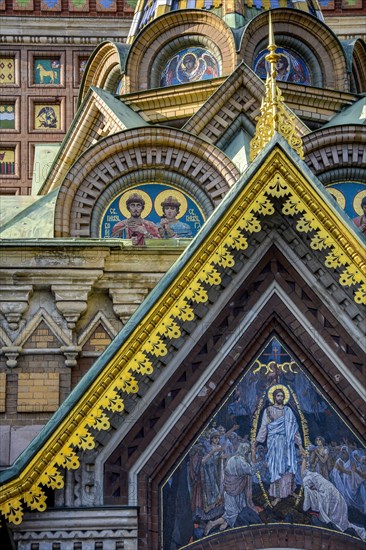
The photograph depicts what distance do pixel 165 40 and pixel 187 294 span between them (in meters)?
8.37

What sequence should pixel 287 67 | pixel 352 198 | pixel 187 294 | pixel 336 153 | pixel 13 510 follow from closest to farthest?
pixel 13 510, pixel 187 294, pixel 352 198, pixel 336 153, pixel 287 67

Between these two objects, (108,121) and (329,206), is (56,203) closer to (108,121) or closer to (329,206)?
(108,121)

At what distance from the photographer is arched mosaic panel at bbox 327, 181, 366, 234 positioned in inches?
915

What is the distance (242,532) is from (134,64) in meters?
9.93

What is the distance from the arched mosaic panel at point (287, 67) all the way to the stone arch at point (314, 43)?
87 millimetres

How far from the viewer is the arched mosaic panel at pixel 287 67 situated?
84.2 feet

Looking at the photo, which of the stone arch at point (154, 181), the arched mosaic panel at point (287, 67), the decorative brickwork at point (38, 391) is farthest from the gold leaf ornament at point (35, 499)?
the arched mosaic panel at point (287, 67)

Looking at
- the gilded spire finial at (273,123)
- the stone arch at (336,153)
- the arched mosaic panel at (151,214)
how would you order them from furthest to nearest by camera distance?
1. the stone arch at (336,153)
2. the arched mosaic panel at (151,214)
3. the gilded spire finial at (273,123)

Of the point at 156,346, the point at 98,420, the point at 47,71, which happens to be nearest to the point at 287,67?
the point at 47,71

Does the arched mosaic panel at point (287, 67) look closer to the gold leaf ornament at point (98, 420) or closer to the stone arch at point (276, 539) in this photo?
the gold leaf ornament at point (98, 420)

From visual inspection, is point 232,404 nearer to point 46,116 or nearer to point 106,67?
point 106,67

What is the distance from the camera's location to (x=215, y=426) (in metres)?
18.0

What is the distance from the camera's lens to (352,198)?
77.0ft

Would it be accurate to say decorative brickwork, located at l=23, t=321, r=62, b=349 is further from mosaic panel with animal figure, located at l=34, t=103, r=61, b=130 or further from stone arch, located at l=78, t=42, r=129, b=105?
mosaic panel with animal figure, located at l=34, t=103, r=61, b=130
